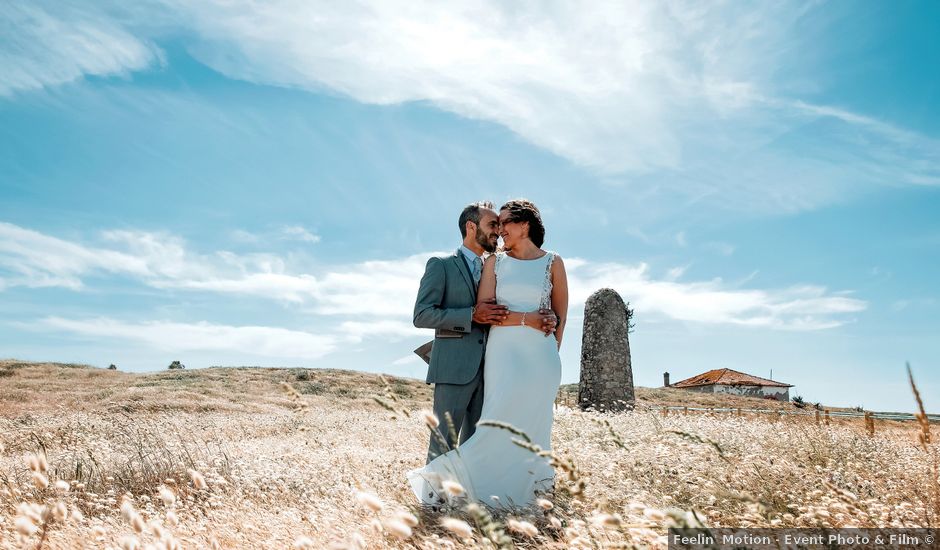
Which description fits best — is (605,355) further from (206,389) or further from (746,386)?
(746,386)

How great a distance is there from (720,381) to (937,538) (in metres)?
41.5

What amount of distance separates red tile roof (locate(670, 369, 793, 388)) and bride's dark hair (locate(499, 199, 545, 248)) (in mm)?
40037

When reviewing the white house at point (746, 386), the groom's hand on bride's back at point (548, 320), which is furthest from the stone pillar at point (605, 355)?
the white house at point (746, 386)

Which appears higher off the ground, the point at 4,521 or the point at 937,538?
the point at 937,538

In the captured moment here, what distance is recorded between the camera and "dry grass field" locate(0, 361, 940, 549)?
8.15ft

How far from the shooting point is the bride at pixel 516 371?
16.9ft

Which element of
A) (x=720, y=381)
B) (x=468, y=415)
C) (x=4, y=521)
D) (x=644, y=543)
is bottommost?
(x=4, y=521)

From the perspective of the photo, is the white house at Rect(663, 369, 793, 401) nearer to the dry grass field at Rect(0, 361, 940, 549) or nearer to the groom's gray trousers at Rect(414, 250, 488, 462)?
the dry grass field at Rect(0, 361, 940, 549)

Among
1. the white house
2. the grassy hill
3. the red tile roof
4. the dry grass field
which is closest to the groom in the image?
the dry grass field

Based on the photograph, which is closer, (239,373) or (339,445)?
(339,445)

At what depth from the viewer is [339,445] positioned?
9.97 m

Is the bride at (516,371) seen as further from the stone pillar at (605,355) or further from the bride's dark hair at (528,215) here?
the stone pillar at (605,355)

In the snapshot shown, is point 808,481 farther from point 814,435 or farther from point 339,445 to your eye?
point 339,445

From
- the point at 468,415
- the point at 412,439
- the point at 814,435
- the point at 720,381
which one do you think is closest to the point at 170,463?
the point at 468,415
